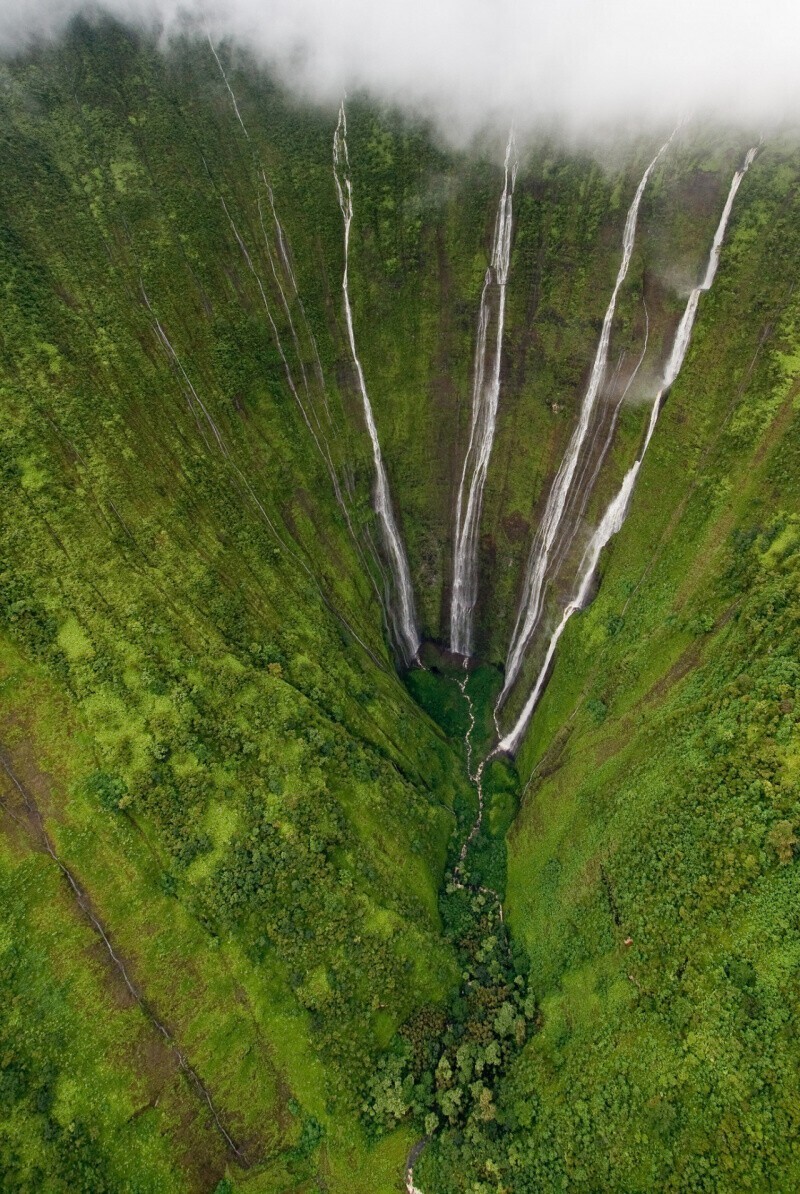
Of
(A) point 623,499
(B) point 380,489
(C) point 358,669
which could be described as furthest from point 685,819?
(B) point 380,489

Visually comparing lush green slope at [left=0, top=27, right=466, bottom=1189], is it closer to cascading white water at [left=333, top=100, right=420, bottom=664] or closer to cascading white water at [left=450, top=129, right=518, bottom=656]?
cascading white water at [left=333, top=100, right=420, bottom=664]

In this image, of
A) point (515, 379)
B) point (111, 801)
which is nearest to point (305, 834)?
point (111, 801)

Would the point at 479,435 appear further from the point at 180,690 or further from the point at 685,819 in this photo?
the point at 685,819

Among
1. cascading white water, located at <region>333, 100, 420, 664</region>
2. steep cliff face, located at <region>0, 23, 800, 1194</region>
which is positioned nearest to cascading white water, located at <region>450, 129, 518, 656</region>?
steep cliff face, located at <region>0, 23, 800, 1194</region>

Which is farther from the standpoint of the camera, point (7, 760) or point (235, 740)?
point (235, 740)

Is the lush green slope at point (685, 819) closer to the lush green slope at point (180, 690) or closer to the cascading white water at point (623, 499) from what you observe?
the cascading white water at point (623, 499)

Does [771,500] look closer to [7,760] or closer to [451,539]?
[451,539]
